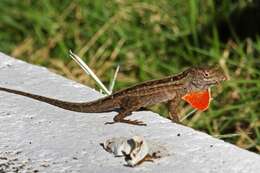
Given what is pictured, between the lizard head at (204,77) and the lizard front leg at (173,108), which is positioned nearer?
the lizard front leg at (173,108)

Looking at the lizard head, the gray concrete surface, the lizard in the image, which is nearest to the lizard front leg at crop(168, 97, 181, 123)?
the lizard

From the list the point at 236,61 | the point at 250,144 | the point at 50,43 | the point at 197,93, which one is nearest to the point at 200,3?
the point at 236,61

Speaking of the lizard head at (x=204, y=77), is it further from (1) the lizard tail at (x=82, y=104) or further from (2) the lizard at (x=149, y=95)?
(1) the lizard tail at (x=82, y=104)

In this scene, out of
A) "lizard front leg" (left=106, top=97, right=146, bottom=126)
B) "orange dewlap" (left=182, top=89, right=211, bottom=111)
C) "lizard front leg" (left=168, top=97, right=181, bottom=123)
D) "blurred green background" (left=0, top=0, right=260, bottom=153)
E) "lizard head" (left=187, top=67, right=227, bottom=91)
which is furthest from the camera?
"blurred green background" (left=0, top=0, right=260, bottom=153)

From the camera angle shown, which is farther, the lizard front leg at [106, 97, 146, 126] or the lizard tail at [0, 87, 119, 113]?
the lizard tail at [0, 87, 119, 113]

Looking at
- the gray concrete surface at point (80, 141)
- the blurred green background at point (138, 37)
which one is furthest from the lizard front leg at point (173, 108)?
the blurred green background at point (138, 37)

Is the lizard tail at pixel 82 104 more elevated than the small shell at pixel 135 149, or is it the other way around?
the lizard tail at pixel 82 104

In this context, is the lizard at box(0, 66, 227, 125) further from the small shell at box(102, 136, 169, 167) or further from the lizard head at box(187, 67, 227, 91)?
the small shell at box(102, 136, 169, 167)
